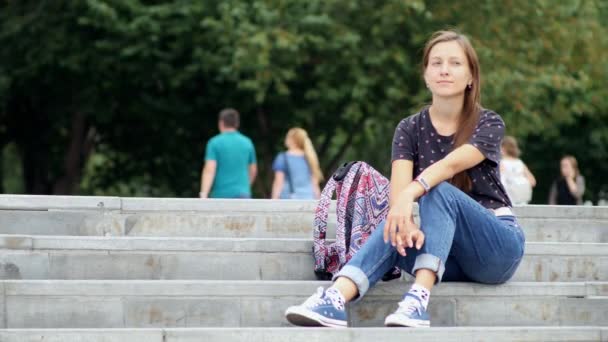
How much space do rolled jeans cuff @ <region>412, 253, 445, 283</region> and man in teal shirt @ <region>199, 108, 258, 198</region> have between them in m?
7.00

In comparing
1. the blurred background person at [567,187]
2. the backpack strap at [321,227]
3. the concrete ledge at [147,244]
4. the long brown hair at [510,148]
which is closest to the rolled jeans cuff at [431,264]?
the backpack strap at [321,227]

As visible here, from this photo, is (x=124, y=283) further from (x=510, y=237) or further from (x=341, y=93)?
(x=341, y=93)

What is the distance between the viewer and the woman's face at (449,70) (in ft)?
20.7

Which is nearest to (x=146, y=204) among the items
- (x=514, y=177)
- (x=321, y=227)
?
(x=321, y=227)

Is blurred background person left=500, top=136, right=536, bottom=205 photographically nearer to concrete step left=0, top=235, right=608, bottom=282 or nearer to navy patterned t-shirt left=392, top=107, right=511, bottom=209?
concrete step left=0, top=235, right=608, bottom=282

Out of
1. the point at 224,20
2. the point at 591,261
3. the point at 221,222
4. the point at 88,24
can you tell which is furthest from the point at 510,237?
the point at 88,24

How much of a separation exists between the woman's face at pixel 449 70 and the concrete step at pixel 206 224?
5.20 ft

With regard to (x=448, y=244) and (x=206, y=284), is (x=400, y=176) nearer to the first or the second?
(x=448, y=244)

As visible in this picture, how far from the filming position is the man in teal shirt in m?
12.9

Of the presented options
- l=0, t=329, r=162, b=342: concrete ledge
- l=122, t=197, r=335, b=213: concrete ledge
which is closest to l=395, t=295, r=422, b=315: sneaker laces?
l=0, t=329, r=162, b=342: concrete ledge

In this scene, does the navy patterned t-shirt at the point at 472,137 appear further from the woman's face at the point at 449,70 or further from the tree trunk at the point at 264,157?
the tree trunk at the point at 264,157

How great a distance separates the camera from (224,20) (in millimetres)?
19219

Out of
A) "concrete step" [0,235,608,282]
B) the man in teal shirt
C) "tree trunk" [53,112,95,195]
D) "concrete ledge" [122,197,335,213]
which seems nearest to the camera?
"concrete step" [0,235,608,282]

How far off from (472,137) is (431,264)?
27.3 inches
